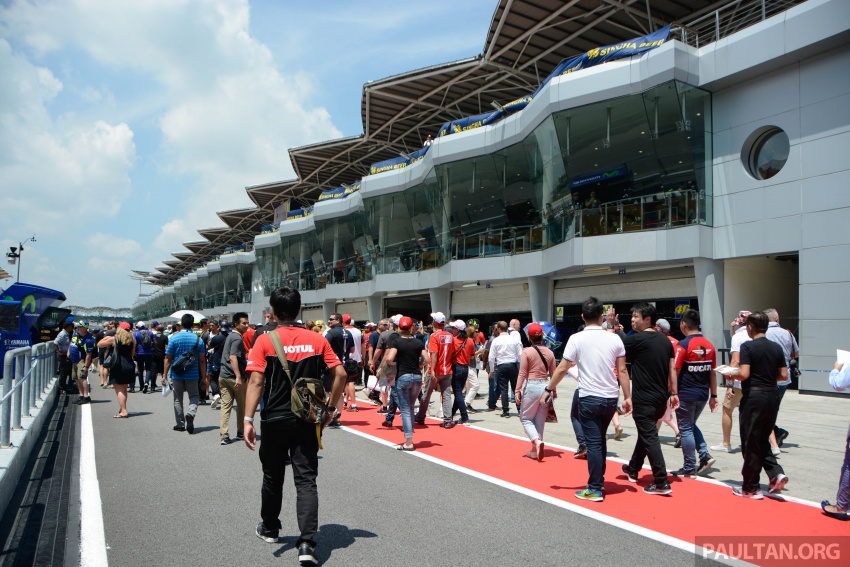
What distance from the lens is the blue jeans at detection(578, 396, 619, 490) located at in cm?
561

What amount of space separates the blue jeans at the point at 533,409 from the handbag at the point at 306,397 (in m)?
3.90

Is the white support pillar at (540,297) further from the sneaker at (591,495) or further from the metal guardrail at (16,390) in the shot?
the sneaker at (591,495)

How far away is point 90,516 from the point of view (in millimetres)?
5004

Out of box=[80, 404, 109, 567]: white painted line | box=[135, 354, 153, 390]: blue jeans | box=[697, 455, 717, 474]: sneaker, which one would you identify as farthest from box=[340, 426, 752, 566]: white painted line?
box=[135, 354, 153, 390]: blue jeans

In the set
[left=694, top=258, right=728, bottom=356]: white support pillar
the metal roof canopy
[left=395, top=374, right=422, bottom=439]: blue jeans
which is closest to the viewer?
[left=395, top=374, right=422, bottom=439]: blue jeans

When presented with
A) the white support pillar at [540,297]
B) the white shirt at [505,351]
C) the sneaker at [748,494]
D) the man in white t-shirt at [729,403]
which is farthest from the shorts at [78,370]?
the white support pillar at [540,297]

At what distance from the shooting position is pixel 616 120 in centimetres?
1927

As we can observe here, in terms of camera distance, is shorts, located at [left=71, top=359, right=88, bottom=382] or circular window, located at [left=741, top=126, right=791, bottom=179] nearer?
shorts, located at [left=71, top=359, right=88, bottom=382]

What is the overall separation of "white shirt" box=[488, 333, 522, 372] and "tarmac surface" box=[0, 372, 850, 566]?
2369 mm

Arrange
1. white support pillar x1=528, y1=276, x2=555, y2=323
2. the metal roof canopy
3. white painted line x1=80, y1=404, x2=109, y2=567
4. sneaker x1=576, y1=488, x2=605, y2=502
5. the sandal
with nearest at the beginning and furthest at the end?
white painted line x1=80, y1=404, x2=109, y2=567, the sandal, sneaker x1=576, y1=488, x2=605, y2=502, white support pillar x1=528, y1=276, x2=555, y2=323, the metal roof canopy

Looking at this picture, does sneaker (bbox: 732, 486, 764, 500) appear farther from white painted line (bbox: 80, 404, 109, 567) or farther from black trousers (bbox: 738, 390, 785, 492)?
white painted line (bbox: 80, 404, 109, 567)

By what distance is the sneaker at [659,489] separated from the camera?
230 inches

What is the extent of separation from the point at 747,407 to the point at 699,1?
23751 mm

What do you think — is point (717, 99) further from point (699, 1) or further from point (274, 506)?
point (274, 506)
